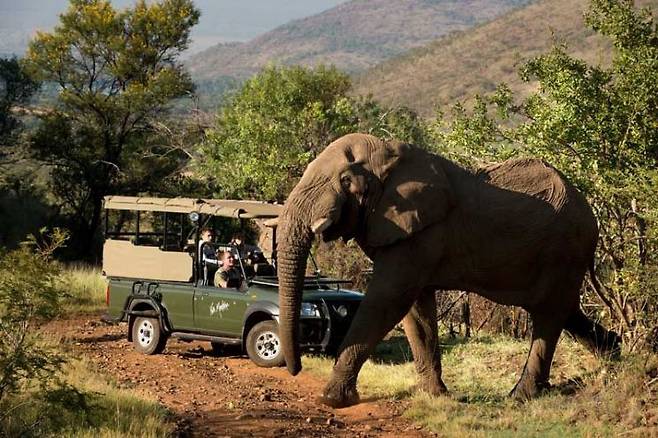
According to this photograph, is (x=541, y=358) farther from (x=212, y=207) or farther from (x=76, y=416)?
(x=212, y=207)

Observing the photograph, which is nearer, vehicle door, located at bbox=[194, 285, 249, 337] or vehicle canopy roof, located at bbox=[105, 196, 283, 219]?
vehicle door, located at bbox=[194, 285, 249, 337]

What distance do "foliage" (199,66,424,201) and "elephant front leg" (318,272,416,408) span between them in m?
11.8

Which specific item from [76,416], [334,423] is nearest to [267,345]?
[334,423]

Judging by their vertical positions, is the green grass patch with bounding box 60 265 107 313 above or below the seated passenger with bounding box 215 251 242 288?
below

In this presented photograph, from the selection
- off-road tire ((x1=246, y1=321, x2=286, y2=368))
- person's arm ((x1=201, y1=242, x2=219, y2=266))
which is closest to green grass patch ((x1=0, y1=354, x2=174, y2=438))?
off-road tire ((x1=246, y1=321, x2=286, y2=368))

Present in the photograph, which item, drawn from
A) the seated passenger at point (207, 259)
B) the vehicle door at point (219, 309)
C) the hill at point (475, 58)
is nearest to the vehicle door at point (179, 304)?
the vehicle door at point (219, 309)

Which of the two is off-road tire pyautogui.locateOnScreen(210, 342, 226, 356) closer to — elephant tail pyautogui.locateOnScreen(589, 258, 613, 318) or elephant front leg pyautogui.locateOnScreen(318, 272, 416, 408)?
elephant front leg pyautogui.locateOnScreen(318, 272, 416, 408)

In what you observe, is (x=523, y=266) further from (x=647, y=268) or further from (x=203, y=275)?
(x=203, y=275)

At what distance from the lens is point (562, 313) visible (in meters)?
11.2

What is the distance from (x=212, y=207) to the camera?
14930 mm

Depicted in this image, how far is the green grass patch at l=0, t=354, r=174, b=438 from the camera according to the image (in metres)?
8.67

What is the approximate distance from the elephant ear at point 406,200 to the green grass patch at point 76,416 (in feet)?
9.57

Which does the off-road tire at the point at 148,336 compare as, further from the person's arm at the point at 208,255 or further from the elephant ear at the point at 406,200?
the elephant ear at the point at 406,200

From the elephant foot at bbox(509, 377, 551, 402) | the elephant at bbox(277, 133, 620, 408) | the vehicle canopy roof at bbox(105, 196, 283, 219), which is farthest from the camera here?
the vehicle canopy roof at bbox(105, 196, 283, 219)
